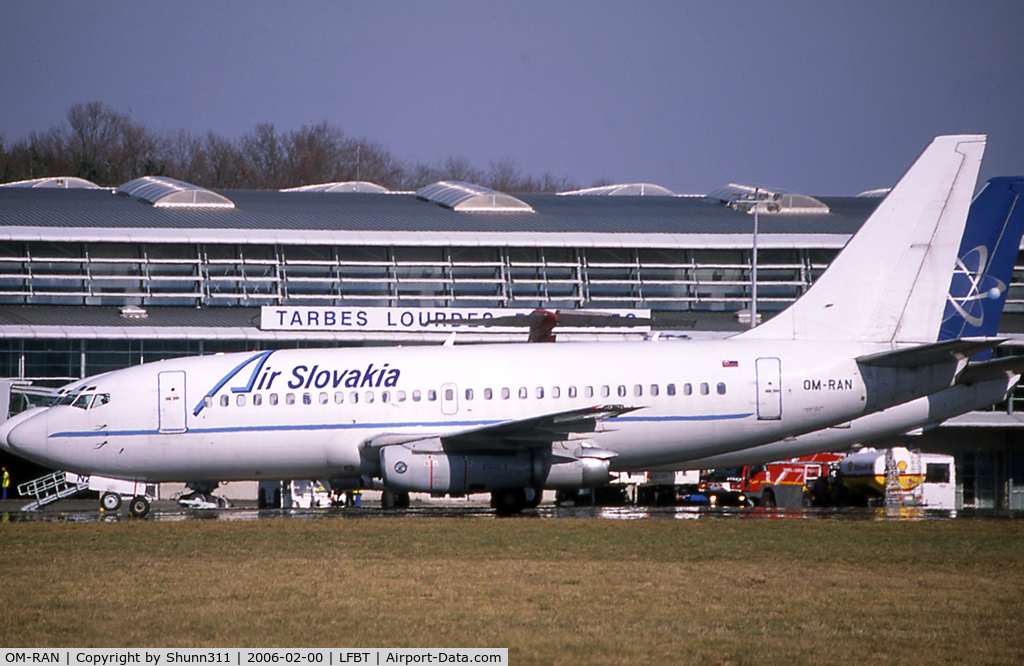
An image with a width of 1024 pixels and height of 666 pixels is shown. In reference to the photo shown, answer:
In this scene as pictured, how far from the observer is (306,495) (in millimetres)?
45188

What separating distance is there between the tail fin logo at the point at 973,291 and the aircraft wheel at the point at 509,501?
12.7 metres

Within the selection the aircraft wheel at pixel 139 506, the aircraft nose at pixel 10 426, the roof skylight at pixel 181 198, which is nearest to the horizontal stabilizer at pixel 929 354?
the aircraft wheel at pixel 139 506

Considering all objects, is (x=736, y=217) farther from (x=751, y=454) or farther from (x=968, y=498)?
(x=751, y=454)

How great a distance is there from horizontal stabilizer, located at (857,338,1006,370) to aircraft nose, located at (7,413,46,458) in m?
19.6

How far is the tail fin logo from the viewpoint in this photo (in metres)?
29.9

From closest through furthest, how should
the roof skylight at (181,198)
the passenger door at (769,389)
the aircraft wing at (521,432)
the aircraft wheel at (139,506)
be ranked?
1. the aircraft wing at (521,432)
2. the passenger door at (769,389)
3. the aircraft wheel at (139,506)
4. the roof skylight at (181,198)

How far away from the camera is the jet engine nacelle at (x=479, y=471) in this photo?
83.1ft

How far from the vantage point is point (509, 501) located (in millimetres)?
26703

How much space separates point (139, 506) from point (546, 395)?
10400 millimetres

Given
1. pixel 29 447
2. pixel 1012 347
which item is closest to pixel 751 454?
pixel 29 447

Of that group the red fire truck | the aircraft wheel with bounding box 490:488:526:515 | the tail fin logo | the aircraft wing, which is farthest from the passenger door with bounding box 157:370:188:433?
the red fire truck

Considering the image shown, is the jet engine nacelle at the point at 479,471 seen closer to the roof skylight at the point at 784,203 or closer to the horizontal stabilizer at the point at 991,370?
the horizontal stabilizer at the point at 991,370

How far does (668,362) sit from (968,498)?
104 ft

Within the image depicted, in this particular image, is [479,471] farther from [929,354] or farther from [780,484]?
[780,484]
